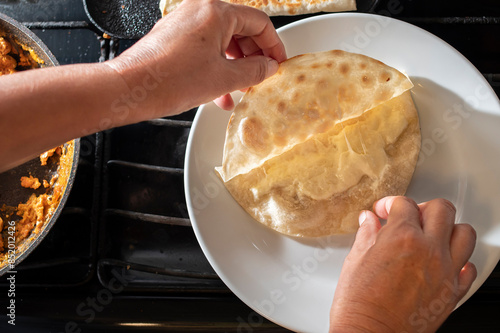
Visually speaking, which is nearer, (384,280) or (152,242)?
(384,280)

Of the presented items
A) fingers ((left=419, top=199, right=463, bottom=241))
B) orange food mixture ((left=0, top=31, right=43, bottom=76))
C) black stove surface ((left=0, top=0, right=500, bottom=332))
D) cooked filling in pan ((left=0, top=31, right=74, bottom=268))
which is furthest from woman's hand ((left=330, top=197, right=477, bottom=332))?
orange food mixture ((left=0, top=31, right=43, bottom=76))

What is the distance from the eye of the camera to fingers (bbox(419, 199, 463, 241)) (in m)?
0.88

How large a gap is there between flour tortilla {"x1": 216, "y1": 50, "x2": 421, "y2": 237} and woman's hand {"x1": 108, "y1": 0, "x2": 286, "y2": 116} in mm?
161

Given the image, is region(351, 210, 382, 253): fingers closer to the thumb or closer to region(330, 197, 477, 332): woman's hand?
region(330, 197, 477, 332): woman's hand

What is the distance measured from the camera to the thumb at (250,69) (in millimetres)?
945

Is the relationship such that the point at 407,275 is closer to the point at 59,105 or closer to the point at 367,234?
the point at 367,234

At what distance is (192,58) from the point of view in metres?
0.89

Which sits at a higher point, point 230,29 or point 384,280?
point 230,29

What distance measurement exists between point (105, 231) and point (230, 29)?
0.77 metres

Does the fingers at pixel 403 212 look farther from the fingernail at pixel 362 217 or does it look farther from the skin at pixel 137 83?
the skin at pixel 137 83

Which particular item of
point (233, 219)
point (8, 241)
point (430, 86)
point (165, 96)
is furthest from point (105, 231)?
point (430, 86)

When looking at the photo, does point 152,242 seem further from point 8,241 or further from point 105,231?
point 8,241

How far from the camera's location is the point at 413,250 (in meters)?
0.85

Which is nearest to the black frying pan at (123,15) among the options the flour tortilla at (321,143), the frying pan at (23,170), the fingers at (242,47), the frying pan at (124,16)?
the frying pan at (124,16)
